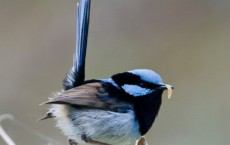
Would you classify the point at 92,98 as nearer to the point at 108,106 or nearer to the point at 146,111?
the point at 108,106

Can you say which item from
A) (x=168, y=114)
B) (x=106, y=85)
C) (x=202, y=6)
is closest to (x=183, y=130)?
(x=168, y=114)

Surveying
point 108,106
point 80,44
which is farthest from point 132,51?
point 108,106

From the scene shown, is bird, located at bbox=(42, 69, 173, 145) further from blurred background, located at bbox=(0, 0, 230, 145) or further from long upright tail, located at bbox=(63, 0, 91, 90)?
blurred background, located at bbox=(0, 0, 230, 145)

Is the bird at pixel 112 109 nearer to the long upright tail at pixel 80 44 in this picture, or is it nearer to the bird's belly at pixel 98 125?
the bird's belly at pixel 98 125

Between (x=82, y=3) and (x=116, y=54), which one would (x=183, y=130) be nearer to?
(x=116, y=54)

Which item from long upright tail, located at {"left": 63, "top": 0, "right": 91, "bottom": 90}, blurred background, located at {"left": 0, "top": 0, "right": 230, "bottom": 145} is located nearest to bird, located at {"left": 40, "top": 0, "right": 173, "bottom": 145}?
long upright tail, located at {"left": 63, "top": 0, "right": 91, "bottom": 90}

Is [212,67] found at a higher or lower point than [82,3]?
lower
